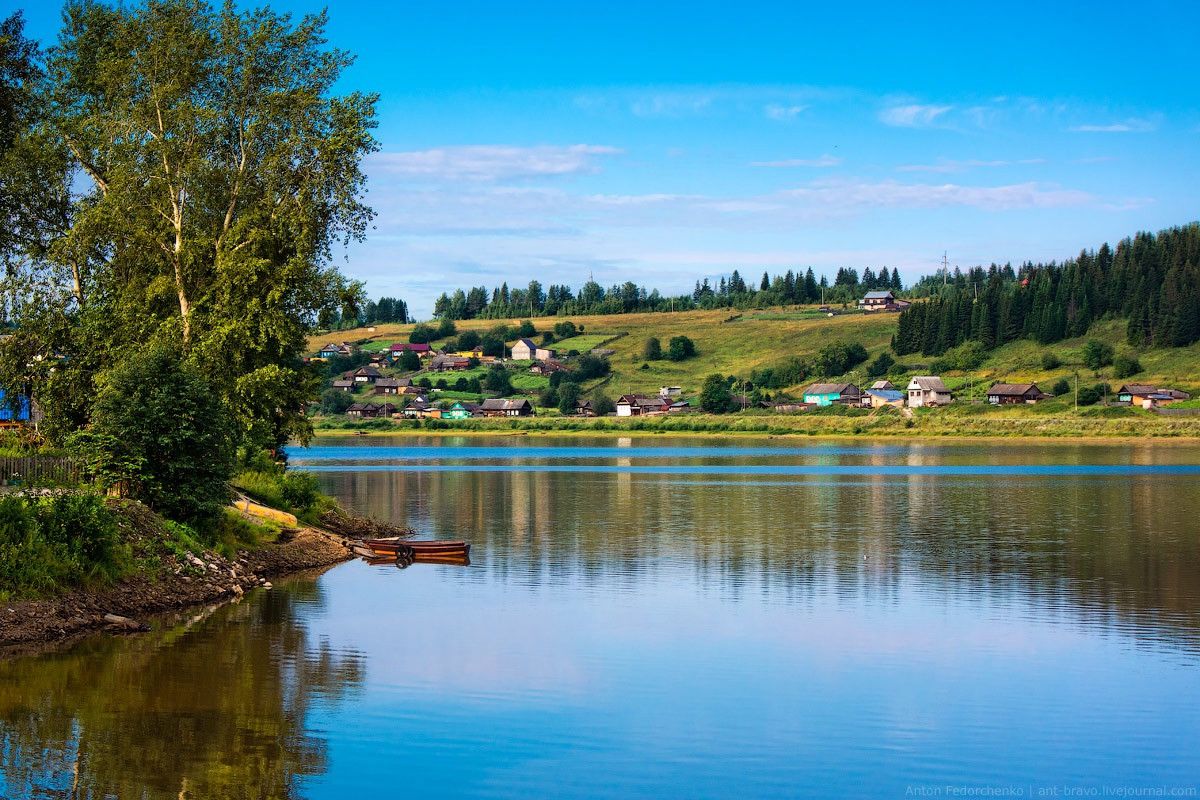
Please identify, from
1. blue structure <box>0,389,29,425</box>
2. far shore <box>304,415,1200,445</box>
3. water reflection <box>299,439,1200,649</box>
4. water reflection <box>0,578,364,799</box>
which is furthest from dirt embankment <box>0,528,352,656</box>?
far shore <box>304,415,1200,445</box>

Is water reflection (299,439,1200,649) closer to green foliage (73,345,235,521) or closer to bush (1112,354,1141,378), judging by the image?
Answer: green foliage (73,345,235,521)

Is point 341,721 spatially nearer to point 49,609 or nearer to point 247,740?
point 247,740

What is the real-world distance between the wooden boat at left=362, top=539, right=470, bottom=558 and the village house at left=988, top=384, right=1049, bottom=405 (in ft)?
492

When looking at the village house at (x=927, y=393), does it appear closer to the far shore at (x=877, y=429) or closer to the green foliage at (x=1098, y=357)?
the far shore at (x=877, y=429)

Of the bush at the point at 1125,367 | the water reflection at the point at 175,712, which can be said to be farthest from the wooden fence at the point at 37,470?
the bush at the point at 1125,367

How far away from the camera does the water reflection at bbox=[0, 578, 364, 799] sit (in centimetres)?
1642

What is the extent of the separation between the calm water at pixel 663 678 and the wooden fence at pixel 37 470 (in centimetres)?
725

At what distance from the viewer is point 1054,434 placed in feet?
514

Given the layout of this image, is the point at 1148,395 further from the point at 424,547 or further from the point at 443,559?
the point at 443,559

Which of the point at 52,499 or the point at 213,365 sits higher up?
the point at 213,365

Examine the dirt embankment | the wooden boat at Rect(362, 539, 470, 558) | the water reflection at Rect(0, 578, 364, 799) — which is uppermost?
the dirt embankment

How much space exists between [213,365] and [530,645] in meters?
20.4

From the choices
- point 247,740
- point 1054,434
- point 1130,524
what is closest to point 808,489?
point 1130,524

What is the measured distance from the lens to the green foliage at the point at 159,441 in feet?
108
